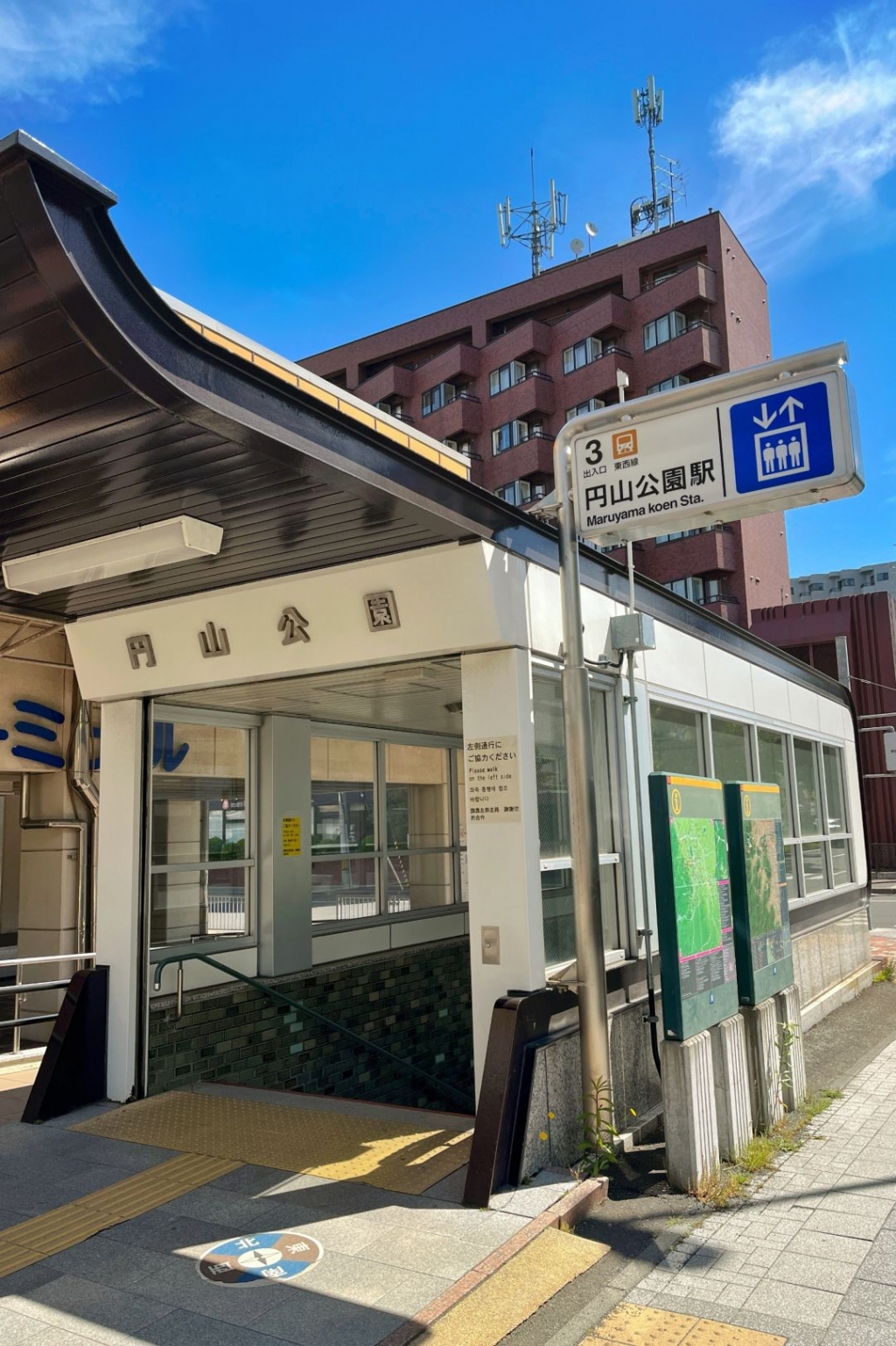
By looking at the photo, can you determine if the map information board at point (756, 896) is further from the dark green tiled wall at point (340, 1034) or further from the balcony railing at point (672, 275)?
the balcony railing at point (672, 275)

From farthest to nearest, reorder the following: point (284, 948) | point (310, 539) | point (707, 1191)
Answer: point (284, 948) → point (310, 539) → point (707, 1191)

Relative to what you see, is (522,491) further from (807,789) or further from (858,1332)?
(858,1332)

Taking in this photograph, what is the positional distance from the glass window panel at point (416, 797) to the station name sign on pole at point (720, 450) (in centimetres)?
550

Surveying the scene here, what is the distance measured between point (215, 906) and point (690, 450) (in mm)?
5299

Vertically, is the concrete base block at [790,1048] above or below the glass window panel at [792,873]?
below

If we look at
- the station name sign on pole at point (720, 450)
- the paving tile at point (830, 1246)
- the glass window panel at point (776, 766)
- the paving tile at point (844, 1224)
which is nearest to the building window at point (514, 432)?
the glass window panel at point (776, 766)

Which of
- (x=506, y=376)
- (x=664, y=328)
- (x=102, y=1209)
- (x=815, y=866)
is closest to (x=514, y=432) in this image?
(x=506, y=376)

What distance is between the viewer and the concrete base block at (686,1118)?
495 cm

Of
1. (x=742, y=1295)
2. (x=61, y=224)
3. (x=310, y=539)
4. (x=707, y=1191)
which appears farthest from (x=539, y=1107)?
(x=61, y=224)

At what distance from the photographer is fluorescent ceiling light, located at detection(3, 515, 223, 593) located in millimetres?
4891

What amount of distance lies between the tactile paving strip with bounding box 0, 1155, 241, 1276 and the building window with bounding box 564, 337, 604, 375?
34.5 m

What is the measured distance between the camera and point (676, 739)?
761 centimetres

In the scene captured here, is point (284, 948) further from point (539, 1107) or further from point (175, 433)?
point (175, 433)

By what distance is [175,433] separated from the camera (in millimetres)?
3842
